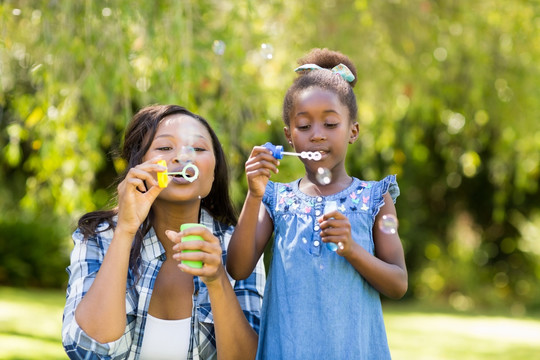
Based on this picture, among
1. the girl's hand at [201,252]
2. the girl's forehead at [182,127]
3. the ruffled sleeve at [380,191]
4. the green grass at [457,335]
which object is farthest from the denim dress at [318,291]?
the green grass at [457,335]

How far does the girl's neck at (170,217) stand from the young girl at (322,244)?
256 millimetres

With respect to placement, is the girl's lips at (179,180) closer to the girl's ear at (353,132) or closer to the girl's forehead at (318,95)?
the girl's forehead at (318,95)

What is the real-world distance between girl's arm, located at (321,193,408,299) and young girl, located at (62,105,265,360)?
0.33 meters

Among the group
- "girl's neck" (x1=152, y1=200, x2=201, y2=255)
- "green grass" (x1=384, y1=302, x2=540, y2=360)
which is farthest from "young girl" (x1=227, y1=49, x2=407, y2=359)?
"green grass" (x1=384, y1=302, x2=540, y2=360)

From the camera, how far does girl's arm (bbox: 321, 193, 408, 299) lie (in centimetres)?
201

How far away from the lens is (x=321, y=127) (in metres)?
2.16

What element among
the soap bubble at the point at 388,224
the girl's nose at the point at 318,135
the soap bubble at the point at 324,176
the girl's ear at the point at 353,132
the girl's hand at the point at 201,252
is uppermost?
the girl's ear at the point at 353,132

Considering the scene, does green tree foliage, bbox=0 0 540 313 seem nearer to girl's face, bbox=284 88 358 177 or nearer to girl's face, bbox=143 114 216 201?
Answer: girl's face, bbox=143 114 216 201

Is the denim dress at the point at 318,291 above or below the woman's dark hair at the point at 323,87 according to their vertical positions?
below

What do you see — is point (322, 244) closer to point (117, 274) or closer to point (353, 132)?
point (353, 132)

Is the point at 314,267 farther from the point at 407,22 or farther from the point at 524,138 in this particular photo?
the point at 524,138

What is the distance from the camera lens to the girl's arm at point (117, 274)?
2094 millimetres

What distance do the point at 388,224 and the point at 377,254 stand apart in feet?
0.33

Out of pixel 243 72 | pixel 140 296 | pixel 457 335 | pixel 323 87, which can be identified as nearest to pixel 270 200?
pixel 323 87
